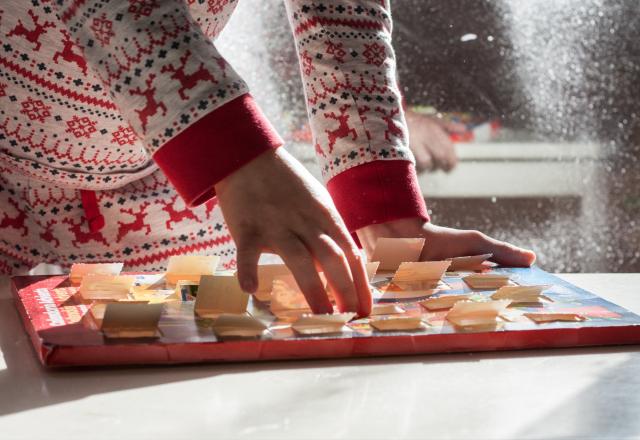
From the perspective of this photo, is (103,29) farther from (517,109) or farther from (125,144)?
(517,109)

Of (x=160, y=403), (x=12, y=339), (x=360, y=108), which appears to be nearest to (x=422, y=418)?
(x=160, y=403)

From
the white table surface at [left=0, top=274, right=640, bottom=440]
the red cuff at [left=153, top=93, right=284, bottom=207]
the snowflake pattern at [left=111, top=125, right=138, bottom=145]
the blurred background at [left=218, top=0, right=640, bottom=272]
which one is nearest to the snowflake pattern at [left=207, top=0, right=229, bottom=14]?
the snowflake pattern at [left=111, top=125, right=138, bottom=145]

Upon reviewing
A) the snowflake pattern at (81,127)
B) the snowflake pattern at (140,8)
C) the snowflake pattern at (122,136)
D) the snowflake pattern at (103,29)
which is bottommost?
the snowflake pattern at (122,136)

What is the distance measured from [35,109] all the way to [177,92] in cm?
26

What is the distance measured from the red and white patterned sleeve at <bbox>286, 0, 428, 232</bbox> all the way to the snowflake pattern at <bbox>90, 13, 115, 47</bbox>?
0.24m

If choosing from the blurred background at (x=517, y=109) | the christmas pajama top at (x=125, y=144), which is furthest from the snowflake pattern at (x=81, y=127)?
the blurred background at (x=517, y=109)

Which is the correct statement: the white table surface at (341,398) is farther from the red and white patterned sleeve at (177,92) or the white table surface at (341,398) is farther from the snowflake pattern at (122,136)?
the snowflake pattern at (122,136)

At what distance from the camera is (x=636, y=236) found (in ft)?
4.32

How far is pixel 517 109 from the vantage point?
1264mm

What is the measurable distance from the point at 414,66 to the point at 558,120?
224 mm

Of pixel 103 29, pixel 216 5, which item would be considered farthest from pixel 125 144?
pixel 103 29

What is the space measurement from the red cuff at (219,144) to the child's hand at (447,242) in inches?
8.3

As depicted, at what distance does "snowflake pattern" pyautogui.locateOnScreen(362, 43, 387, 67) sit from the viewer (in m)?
0.73

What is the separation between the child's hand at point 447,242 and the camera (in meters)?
0.68
